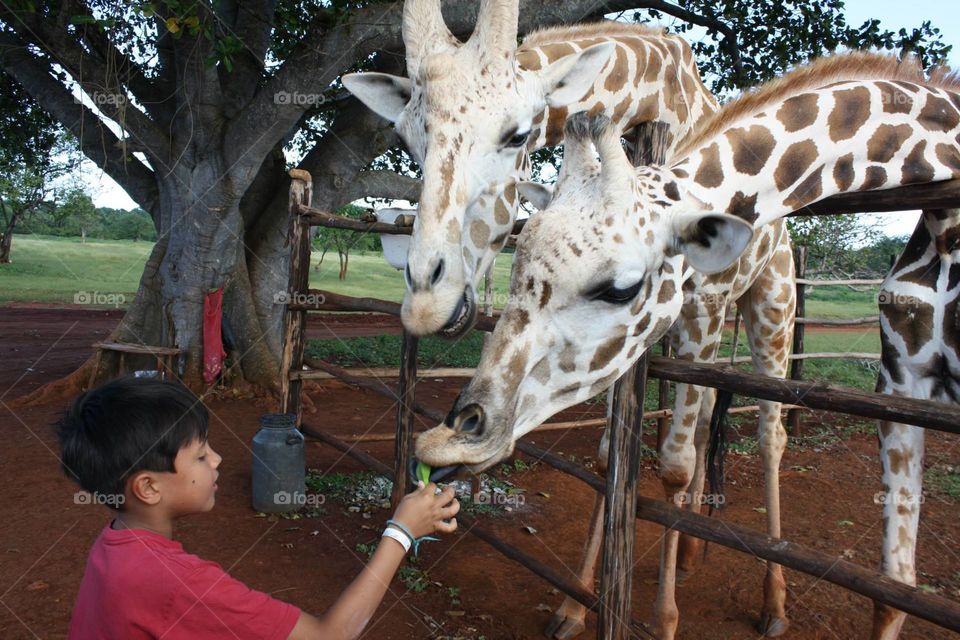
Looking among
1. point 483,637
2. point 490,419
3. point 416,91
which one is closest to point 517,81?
point 416,91

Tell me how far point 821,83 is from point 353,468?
466 centimetres

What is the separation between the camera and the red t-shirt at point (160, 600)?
146cm

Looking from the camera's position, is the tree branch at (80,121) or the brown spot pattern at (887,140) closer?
the brown spot pattern at (887,140)

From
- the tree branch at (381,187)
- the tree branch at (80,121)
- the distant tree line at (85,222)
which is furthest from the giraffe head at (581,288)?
the distant tree line at (85,222)

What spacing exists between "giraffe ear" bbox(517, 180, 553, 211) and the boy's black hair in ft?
4.75

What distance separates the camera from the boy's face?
1627mm

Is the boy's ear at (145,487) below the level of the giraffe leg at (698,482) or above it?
above

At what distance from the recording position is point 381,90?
3.49 m

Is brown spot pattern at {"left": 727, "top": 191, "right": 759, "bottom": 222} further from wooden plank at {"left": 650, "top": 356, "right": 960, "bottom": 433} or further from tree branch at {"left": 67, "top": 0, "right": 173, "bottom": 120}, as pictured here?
tree branch at {"left": 67, "top": 0, "right": 173, "bottom": 120}

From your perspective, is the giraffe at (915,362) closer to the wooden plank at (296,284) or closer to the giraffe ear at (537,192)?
the giraffe ear at (537,192)

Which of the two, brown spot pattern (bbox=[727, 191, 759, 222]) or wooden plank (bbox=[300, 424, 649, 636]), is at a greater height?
brown spot pattern (bbox=[727, 191, 759, 222])

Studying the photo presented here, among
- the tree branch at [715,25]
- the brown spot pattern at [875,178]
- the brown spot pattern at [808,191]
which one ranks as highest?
the tree branch at [715,25]

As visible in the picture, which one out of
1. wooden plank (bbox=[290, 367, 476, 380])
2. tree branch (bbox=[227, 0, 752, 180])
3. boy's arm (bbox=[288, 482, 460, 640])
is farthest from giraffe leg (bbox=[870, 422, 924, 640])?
tree branch (bbox=[227, 0, 752, 180])

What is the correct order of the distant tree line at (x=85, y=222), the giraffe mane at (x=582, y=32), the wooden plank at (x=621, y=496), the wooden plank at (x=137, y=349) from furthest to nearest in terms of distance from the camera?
the distant tree line at (x=85, y=222)
the wooden plank at (x=137, y=349)
the giraffe mane at (x=582, y=32)
the wooden plank at (x=621, y=496)
